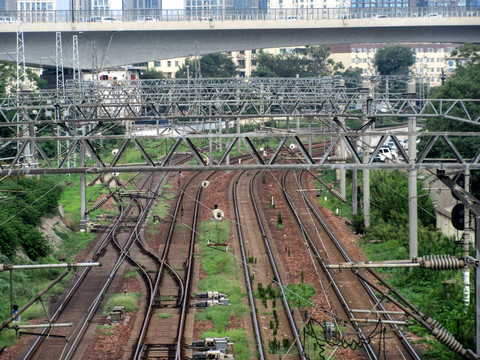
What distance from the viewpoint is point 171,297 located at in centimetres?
1420

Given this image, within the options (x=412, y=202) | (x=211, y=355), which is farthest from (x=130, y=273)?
(x=412, y=202)

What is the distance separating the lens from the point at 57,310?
43.0 feet

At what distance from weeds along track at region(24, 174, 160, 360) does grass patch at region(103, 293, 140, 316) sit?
0.19 meters

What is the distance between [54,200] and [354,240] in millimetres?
8442

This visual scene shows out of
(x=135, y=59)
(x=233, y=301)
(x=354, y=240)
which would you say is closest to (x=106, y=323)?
(x=233, y=301)

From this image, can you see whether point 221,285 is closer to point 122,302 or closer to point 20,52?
point 122,302

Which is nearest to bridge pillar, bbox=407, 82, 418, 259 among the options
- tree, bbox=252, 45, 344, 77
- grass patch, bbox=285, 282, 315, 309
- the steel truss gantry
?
the steel truss gantry

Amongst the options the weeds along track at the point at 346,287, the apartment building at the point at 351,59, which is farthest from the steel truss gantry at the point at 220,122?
the apartment building at the point at 351,59

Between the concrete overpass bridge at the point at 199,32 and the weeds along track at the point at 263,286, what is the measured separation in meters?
14.5

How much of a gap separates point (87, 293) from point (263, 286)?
11.5 ft

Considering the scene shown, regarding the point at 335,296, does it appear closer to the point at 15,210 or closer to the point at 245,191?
the point at 15,210

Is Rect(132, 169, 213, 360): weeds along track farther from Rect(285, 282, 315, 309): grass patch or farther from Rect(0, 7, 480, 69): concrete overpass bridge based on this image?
Rect(0, 7, 480, 69): concrete overpass bridge

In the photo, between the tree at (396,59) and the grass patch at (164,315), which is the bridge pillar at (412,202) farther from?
the tree at (396,59)

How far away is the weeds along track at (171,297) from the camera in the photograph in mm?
11367
